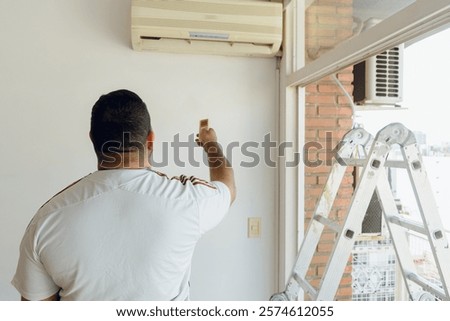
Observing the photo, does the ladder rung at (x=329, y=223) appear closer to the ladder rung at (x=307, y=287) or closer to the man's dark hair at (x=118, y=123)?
the ladder rung at (x=307, y=287)

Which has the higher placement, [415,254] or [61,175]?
[61,175]

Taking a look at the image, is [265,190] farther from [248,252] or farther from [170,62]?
[170,62]

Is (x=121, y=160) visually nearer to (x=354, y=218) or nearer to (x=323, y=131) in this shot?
(x=354, y=218)

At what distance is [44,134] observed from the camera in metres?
1.82

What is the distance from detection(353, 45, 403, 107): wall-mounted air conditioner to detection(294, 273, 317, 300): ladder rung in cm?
82

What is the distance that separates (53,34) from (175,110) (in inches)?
28.0

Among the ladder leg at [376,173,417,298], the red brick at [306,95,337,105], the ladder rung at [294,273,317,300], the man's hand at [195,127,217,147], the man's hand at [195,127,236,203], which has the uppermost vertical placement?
the red brick at [306,95,337,105]

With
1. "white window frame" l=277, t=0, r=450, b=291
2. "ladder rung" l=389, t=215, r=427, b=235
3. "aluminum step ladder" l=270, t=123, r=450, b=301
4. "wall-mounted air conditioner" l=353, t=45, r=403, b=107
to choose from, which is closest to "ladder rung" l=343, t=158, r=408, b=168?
"aluminum step ladder" l=270, t=123, r=450, b=301

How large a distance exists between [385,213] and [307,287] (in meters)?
0.42

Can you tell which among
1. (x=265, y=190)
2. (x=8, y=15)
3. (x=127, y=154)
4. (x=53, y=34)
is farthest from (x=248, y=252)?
(x=8, y=15)

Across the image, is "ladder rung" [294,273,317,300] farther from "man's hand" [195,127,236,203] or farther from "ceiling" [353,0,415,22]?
"ceiling" [353,0,415,22]

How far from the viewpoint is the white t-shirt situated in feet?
3.03

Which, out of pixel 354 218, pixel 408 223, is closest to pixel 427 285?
pixel 408 223

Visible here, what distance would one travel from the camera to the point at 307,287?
1424 mm
